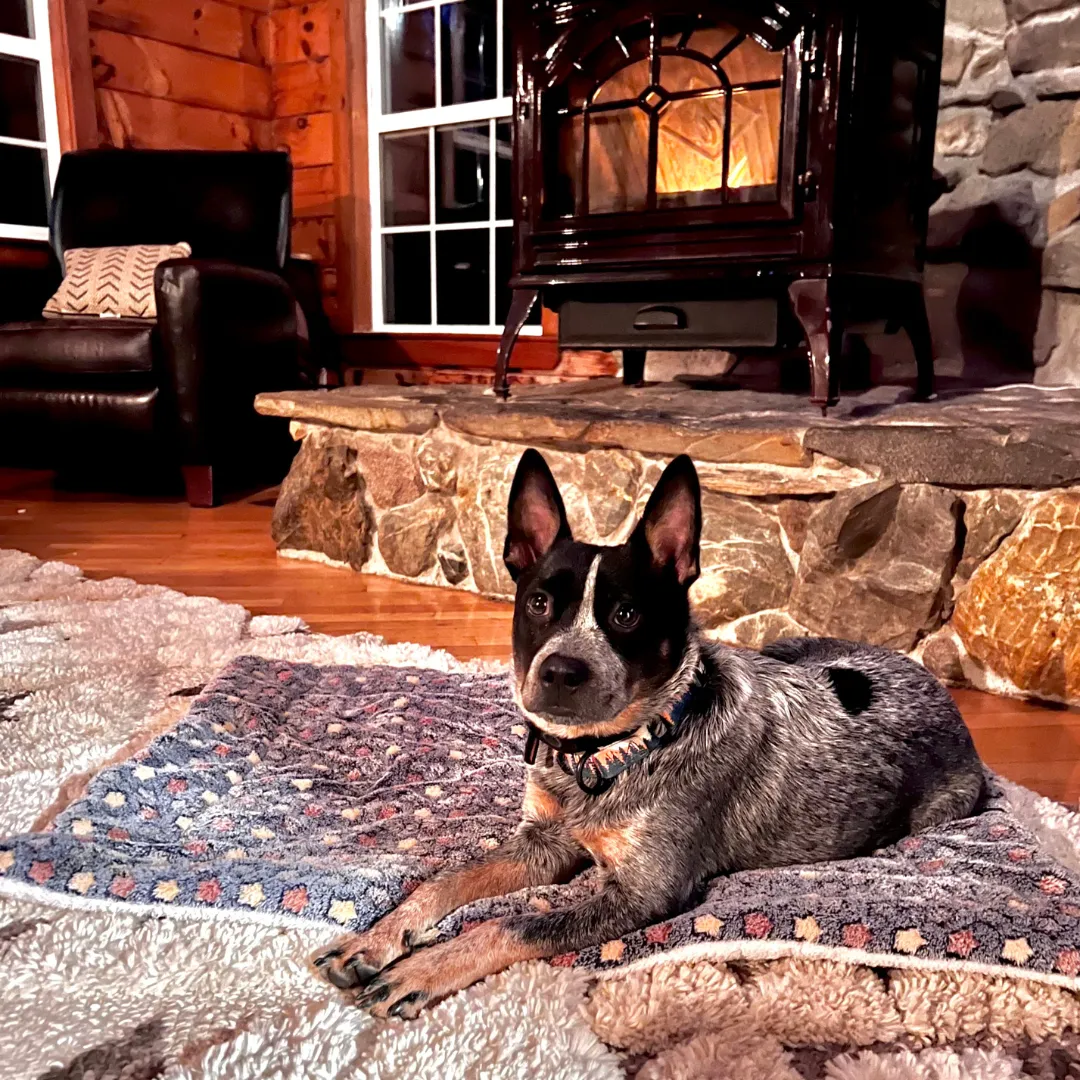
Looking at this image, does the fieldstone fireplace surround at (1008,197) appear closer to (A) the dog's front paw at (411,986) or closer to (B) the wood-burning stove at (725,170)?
(B) the wood-burning stove at (725,170)

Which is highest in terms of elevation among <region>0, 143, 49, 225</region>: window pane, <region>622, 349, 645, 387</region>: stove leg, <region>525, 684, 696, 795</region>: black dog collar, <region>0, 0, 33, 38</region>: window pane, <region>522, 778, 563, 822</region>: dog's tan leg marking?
<region>0, 0, 33, 38</region>: window pane

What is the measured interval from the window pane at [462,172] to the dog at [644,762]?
3753 millimetres

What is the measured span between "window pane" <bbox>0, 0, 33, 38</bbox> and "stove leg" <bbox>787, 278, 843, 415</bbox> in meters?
4.29

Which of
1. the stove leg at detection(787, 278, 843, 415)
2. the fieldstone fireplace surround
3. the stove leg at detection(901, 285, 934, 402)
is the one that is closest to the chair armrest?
the stove leg at detection(787, 278, 843, 415)

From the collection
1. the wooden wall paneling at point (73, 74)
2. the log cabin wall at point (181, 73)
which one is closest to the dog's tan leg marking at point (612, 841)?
the wooden wall paneling at point (73, 74)

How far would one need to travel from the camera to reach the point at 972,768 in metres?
1.57

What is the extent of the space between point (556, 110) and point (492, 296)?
2.08 m

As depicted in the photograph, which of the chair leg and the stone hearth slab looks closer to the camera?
the stone hearth slab

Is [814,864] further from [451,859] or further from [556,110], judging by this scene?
[556,110]

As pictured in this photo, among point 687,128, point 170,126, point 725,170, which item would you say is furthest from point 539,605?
point 170,126

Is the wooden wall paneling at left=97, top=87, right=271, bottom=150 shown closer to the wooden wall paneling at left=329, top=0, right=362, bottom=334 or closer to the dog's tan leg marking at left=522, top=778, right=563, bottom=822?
the wooden wall paneling at left=329, top=0, right=362, bottom=334

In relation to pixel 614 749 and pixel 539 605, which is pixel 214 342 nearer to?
pixel 539 605

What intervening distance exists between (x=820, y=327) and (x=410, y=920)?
1764 millimetres

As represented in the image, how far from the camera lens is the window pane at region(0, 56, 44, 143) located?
473 centimetres
